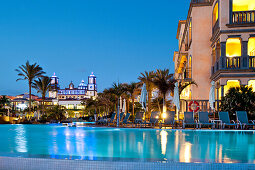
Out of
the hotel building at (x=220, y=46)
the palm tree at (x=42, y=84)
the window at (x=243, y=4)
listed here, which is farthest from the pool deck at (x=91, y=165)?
the palm tree at (x=42, y=84)

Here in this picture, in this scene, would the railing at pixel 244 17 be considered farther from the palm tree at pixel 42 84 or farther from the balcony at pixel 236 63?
the palm tree at pixel 42 84

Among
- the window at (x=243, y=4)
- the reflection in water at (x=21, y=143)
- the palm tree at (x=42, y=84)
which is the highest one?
the window at (x=243, y=4)

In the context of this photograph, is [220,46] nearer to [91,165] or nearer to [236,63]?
[236,63]

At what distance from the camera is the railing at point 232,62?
1853cm

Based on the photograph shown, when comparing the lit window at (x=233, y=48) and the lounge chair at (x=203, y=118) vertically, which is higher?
the lit window at (x=233, y=48)

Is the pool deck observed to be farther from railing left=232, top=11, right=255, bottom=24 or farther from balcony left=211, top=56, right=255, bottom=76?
railing left=232, top=11, right=255, bottom=24

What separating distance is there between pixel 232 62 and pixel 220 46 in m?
1.31

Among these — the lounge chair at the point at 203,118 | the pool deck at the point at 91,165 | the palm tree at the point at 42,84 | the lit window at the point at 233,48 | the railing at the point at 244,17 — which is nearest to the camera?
the pool deck at the point at 91,165

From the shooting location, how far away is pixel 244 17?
18828 millimetres

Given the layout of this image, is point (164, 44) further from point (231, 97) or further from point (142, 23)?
point (231, 97)

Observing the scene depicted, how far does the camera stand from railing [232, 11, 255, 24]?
18.7m

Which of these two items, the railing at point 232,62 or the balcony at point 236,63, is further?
the railing at point 232,62

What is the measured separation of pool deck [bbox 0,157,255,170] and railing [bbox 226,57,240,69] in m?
15.0

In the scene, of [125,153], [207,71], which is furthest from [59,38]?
[125,153]
